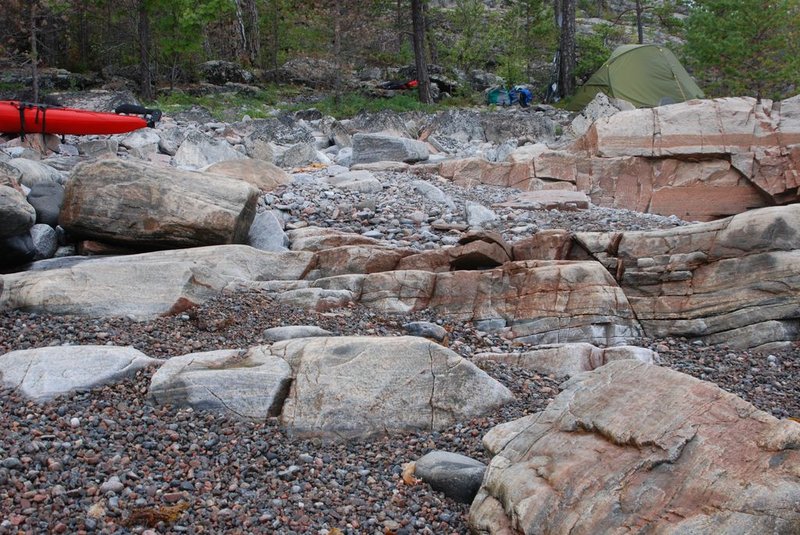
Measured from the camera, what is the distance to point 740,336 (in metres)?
7.78

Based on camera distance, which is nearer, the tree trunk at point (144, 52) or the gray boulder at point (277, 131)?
the gray boulder at point (277, 131)

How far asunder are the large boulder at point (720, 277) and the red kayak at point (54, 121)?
33.0 feet

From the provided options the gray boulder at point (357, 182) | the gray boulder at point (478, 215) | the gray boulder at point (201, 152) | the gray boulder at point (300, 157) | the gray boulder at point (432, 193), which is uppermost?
the gray boulder at point (201, 152)

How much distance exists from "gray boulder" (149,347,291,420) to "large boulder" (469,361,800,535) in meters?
1.57

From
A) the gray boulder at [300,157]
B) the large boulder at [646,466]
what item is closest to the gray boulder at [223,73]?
the gray boulder at [300,157]

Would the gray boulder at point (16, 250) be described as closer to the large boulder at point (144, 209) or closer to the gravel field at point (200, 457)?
the large boulder at point (144, 209)

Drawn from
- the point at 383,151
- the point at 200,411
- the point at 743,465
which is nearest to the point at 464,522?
the point at 743,465

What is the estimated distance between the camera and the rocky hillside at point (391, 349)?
4094mm

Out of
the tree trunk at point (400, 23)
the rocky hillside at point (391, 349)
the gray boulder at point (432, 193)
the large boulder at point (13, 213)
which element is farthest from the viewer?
the tree trunk at point (400, 23)

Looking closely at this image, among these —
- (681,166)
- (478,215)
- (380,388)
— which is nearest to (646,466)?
(380,388)

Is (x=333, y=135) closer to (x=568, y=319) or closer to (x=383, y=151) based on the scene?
(x=383, y=151)

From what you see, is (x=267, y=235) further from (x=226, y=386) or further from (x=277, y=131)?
(x=277, y=131)

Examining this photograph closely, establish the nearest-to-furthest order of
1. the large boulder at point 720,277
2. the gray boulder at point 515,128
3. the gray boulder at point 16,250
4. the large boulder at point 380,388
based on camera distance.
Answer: the large boulder at point 380,388 → the large boulder at point 720,277 → the gray boulder at point 16,250 → the gray boulder at point 515,128

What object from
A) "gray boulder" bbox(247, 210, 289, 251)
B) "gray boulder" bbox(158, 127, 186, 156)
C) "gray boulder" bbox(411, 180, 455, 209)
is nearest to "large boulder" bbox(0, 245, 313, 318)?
"gray boulder" bbox(247, 210, 289, 251)
